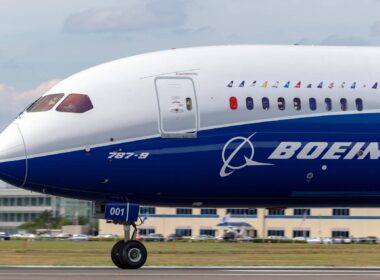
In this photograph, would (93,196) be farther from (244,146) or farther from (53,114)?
(244,146)

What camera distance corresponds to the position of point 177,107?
32.9 m

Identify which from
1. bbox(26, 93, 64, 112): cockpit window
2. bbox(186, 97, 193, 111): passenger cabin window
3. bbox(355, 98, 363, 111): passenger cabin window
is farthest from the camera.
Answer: bbox(355, 98, 363, 111): passenger cabin window

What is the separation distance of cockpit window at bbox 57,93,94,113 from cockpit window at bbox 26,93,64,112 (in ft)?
0.92

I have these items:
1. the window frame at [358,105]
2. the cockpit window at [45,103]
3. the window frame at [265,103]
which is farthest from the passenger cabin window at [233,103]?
the cockpit window at [45,103]

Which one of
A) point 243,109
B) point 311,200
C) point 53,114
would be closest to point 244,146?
point 243,109

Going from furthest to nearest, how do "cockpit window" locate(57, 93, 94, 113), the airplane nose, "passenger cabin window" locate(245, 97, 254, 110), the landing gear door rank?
"passenger cabin window" locate(245, 97, 254, 110) < the landing gear door < "cockpit window" locate(57, 93, 94, 113) < the airplane nose

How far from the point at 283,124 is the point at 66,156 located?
6.66m

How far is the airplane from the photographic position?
32.3 m

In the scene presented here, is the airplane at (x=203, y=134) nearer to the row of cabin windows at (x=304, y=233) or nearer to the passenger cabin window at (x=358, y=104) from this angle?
the passenger cabin window at (x=358, y=104)

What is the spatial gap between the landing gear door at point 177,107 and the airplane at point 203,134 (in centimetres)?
3

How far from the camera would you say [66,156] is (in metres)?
32.1

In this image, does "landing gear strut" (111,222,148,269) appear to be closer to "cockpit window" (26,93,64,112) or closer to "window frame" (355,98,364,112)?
"cockpit window" (26,93,64,112)

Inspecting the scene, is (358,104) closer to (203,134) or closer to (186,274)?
(203,134)

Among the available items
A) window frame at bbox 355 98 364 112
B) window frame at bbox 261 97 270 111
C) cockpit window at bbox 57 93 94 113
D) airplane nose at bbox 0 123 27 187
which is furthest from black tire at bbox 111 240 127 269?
window frame at bbox 355 98 364 112
